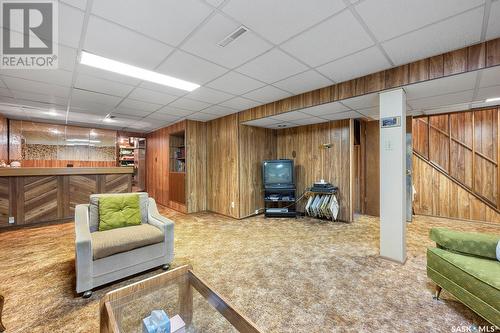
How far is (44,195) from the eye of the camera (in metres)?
4.38

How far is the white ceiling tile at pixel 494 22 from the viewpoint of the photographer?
163 cm

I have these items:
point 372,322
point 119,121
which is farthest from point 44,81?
point 372,322

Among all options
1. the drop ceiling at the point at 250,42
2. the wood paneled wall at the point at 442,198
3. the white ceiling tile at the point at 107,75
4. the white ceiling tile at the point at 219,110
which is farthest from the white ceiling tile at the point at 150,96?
the wood paneled wall at the point at 442,198

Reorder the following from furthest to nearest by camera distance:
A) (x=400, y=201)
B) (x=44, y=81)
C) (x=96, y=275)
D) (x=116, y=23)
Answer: (x=44, y=81) < (x=400, y=201) < (x=96, y=275) < (x=116, y=23)

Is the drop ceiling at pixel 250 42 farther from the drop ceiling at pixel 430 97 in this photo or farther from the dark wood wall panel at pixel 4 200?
the dark wood wall panel at pixel 4 200

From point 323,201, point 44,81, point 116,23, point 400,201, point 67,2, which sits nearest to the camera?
point 67,2

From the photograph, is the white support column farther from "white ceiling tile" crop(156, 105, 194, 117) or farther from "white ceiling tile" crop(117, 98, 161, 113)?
"white ceiling tile" crop(117, 98, 161, 113)

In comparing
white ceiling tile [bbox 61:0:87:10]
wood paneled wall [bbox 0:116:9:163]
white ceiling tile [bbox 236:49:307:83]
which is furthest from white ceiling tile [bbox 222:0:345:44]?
wood paneled wall [bbox 0:116:9:163]

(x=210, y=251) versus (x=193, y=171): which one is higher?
(x=193, y=171)

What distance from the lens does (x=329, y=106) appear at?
141 inches

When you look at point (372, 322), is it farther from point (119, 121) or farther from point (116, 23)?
point (119, 121)

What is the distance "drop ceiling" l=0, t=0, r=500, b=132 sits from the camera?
1.67 metres

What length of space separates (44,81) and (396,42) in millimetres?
4510

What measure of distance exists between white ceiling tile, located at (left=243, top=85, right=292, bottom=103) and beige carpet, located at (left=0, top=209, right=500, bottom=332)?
2.46 meters
